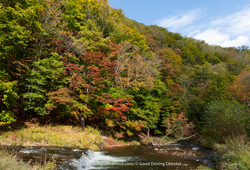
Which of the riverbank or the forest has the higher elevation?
the forest

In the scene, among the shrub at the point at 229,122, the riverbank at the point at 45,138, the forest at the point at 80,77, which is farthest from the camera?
the shrub at the point at 229,122

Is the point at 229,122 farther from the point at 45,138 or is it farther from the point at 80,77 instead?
the point at 45,138

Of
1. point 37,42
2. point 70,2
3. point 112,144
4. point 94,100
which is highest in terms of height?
point 70,2

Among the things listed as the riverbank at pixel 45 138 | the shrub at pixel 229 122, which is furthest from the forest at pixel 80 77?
the riverbank at pixel 45 138

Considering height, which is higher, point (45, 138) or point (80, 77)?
point (80, 77)

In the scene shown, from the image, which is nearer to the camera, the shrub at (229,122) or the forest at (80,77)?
the forest at (80,77)

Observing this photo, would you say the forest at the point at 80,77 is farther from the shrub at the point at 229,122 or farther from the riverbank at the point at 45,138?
the riverbank at the point at 45,138

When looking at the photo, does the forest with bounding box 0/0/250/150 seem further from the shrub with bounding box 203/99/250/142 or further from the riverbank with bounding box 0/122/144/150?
the riverbank with bounding box 0/122/144/150

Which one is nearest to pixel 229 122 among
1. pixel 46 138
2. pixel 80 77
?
pixel 80 77

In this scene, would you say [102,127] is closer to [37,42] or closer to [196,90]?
[37,42]

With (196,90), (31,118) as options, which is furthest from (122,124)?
(196,90)

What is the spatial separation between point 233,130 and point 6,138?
74.3 feet

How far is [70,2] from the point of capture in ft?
76.9

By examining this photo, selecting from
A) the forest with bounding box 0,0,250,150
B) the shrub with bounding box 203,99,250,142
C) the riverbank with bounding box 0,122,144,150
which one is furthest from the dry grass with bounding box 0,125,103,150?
the shrub with bounding box 203,99,250,142
